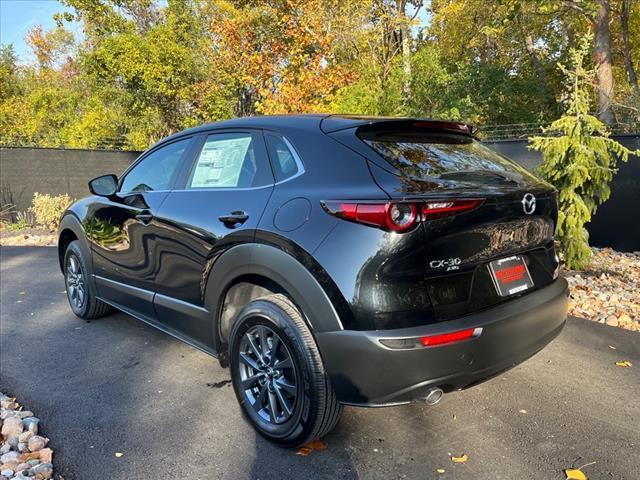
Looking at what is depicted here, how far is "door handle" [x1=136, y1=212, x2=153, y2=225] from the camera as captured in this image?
359cm

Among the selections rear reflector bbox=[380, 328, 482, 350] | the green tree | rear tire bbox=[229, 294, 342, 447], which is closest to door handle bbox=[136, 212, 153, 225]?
rear tire bbox=[229, 294, 342, 447]

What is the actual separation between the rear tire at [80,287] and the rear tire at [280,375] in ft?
7.77

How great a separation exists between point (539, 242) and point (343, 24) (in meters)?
15.3

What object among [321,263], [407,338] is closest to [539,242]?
[407,338]

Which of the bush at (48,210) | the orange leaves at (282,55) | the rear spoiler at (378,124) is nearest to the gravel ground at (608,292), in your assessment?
the rear spoiler at (378,124)

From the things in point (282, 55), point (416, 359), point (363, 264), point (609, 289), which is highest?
point (282, 55)

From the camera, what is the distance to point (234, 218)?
2.85m

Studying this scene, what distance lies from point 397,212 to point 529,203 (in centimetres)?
90

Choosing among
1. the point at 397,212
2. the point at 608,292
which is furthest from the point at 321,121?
the point at 608,292

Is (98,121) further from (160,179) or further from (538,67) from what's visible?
(160,179)

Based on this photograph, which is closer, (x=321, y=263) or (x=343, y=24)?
(x=321, y=263)

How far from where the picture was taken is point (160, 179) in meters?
3.79

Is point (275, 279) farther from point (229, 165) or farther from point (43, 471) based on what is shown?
point (43, 471)

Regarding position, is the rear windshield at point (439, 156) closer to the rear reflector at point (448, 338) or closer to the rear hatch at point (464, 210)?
the rear hatch at point (464, 210)
